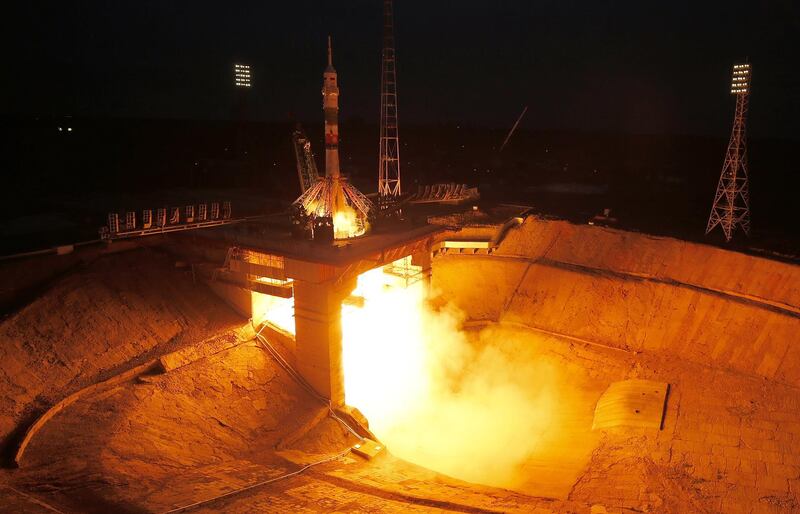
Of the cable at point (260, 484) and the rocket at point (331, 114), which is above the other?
the rocket at point (331, 114)

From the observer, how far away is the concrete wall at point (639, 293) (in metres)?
31.0

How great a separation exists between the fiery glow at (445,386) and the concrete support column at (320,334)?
12.7 ft

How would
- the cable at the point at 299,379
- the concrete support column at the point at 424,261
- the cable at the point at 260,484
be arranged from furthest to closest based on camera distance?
1. the concrete support column at the point at 424,261
2. the cable at the point at 299,379
3. the cable at the point at 260,484

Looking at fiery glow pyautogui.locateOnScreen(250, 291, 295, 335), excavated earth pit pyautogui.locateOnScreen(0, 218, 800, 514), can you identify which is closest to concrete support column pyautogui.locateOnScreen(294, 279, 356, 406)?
excavated earth pit pyautogui.locateOnScreen(0, 218, 800, 514)

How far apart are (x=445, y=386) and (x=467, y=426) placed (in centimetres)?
465

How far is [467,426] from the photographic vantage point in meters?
31.1

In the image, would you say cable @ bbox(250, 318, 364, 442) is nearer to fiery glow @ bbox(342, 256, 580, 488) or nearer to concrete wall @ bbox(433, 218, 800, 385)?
fiery glow @ bbox(342, 256, 580, 488)

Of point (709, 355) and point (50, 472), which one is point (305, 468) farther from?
point (709, 355)

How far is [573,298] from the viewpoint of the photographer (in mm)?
37625

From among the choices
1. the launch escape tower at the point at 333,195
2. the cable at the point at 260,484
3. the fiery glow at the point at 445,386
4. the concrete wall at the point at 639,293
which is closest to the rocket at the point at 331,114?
the launch escape tower at the point at 333,195

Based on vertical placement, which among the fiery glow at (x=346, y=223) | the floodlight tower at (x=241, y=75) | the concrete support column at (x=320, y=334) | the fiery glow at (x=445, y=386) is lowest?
the fiery glow at (x=445, y=386)

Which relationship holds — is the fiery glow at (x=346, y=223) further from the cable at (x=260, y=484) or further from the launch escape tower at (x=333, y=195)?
the cable at (x=260, y=484)

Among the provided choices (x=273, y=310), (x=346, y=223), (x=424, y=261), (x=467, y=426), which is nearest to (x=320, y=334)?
(x=273, y=310)

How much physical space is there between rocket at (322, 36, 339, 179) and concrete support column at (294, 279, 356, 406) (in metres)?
8.82
